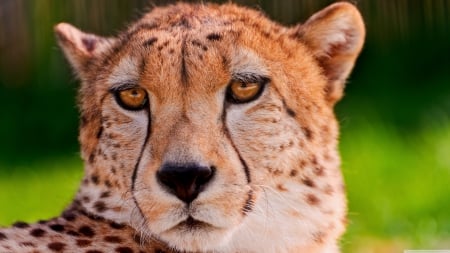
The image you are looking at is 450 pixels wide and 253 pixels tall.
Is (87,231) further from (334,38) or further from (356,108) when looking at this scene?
(356,108)

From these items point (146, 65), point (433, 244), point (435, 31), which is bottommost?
point (433, 244)

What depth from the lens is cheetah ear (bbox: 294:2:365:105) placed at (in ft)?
11.6

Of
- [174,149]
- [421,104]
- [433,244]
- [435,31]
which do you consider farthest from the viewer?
[435,31]

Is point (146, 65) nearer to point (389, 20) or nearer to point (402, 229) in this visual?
point (402, 229)

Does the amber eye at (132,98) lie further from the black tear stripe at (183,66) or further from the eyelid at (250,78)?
the eyelid at (250,78)

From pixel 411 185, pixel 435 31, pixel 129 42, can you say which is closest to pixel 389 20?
pixel 435 31

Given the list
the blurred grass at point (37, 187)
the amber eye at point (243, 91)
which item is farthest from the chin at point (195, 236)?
the blurred grass at point (37, 187)

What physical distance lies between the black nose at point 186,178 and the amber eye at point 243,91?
29 centimetres

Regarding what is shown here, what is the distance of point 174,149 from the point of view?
3.04 metres

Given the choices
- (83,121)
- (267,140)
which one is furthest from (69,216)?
(267,140)

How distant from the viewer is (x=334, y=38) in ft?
11.7

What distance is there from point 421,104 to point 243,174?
9.53 ft

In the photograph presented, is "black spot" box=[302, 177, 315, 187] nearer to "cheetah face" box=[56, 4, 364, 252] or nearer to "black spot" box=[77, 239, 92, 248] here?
"cheetah face" box=[56, 4, 364, 252]

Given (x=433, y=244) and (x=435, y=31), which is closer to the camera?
(x=433, y=244)
